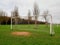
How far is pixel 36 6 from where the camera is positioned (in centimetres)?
6969

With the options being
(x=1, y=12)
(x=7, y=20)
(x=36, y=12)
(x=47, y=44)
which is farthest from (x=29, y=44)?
(x=1, y=12)

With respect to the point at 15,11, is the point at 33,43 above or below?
below

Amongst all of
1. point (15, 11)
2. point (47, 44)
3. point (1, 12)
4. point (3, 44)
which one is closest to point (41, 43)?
point (47, 44)

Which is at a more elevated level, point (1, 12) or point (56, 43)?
point (1, 12)

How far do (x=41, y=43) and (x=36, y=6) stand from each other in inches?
1977

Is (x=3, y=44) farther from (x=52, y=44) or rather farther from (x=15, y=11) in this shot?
(x=15, y=11)

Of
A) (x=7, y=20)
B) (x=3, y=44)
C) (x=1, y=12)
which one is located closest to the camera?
(x=3, y=44)

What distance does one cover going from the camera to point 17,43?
20094 millimetres

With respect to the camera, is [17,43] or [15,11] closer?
[17,43]

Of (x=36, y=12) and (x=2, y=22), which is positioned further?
(x=2, y=22)

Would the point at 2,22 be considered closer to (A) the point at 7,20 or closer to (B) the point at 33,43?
(A) the point at 7,20

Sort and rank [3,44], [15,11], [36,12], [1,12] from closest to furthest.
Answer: [3,44] < [36,12] < [15,11] < [1,12]

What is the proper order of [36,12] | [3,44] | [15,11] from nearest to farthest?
[3,44]
[36,12]
[15,11]

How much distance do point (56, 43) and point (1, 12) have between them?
244ft
